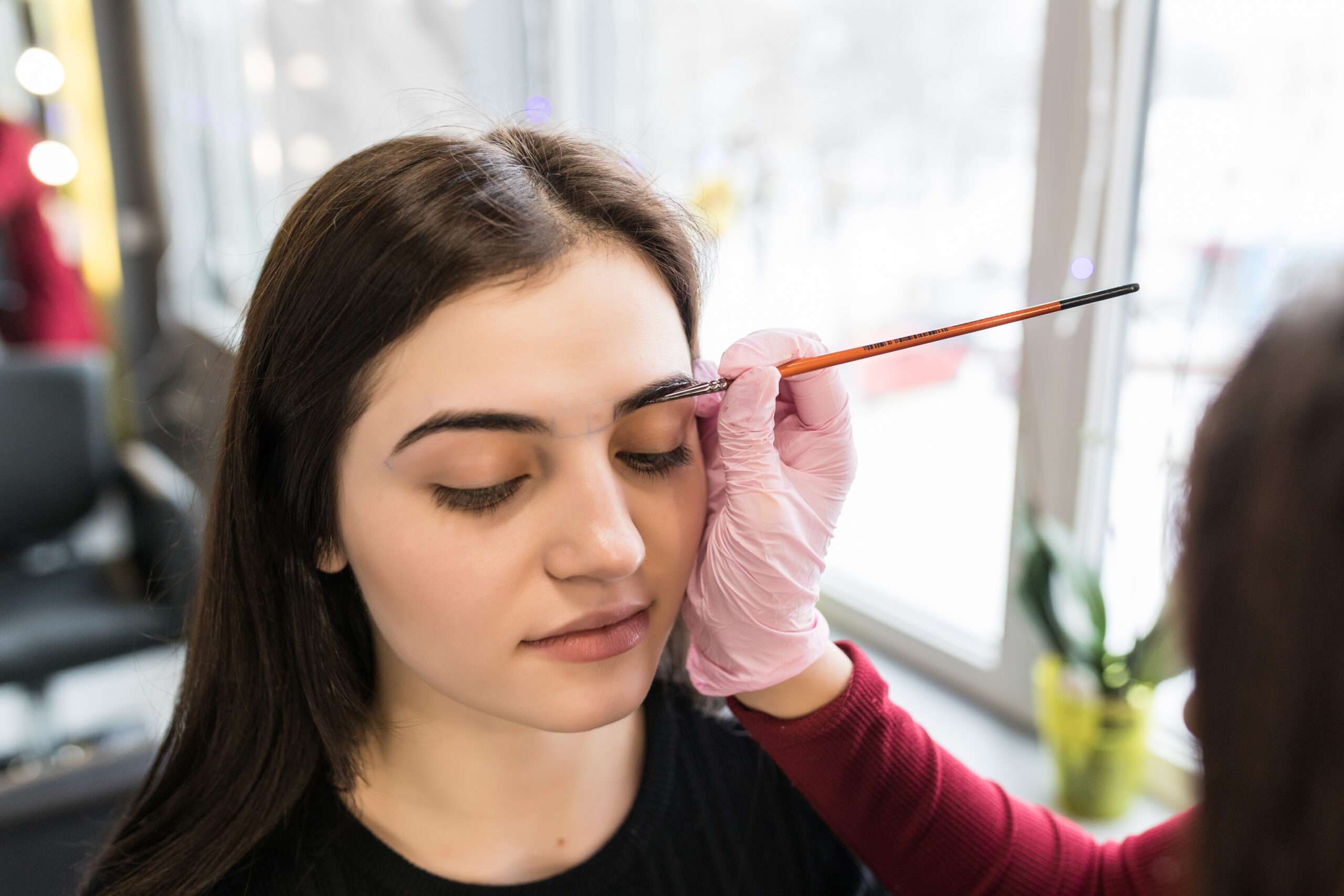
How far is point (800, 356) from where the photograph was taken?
2.28 feet

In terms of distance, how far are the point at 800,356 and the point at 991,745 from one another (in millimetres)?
945

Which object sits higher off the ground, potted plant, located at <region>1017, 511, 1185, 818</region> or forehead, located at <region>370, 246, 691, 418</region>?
forehead, located at <region>370, 246, 691, 418</region>

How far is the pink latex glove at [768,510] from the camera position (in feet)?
2.25

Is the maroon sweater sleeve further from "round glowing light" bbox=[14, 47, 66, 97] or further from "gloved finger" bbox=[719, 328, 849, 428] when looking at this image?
"round glowing light" bbox=[14, 47, 66, 97]

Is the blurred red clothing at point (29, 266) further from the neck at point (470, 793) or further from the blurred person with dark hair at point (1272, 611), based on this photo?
the blurred person with dark hair at point (1272, 611)

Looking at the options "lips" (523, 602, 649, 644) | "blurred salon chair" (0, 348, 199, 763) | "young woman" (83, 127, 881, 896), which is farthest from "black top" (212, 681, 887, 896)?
"blurred salon chair" (0, 348, 199, 763)

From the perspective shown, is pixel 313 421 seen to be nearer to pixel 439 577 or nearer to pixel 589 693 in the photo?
pixel 439 577

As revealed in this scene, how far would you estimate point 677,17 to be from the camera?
1.97m

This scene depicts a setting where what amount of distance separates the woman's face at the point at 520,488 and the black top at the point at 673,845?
0.60 feet

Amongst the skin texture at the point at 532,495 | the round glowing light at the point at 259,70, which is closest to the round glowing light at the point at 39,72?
the round glowing light at the point at 259,70

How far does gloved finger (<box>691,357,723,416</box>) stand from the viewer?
29.0 inches

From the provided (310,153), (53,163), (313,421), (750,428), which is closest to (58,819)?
(313,421)

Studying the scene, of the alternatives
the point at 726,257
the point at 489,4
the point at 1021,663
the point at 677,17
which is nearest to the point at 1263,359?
the point at 1021,663

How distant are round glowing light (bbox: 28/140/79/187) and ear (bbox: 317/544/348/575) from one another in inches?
131
